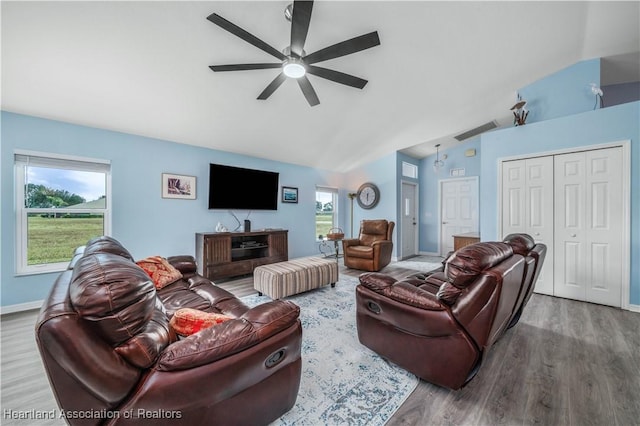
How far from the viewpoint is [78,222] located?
3160 millimetres

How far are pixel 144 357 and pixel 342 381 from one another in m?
1.29

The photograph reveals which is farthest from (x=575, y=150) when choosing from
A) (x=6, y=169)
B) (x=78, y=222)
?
(x=6, y=169)

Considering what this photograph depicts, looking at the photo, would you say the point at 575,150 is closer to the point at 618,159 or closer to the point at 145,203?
the point at 618,159

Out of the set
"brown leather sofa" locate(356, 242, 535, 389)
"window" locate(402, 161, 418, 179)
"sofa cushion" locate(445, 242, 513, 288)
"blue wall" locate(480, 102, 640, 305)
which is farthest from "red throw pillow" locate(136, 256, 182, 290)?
"window" locate(402, 161, 418, 179)

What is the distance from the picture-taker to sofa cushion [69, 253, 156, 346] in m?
0.79

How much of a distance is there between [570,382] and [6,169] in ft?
18.1

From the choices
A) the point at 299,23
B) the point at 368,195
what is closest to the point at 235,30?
the point at 299,23

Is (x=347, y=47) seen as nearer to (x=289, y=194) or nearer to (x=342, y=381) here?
(x=342, y=381)

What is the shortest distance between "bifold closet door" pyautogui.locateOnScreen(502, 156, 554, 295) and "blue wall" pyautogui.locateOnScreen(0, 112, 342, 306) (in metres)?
4.05

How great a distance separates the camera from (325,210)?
6.29m

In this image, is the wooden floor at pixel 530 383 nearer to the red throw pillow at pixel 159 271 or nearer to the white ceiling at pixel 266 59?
the red throw pillow at pixel 159 271

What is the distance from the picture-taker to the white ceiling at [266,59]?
2062mm

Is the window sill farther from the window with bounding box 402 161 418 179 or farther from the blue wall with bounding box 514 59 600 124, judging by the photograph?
the blue wall with bounding box 514 59 600 124

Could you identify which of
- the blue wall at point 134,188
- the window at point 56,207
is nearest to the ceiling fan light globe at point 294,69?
the blue wall at point 134,188
